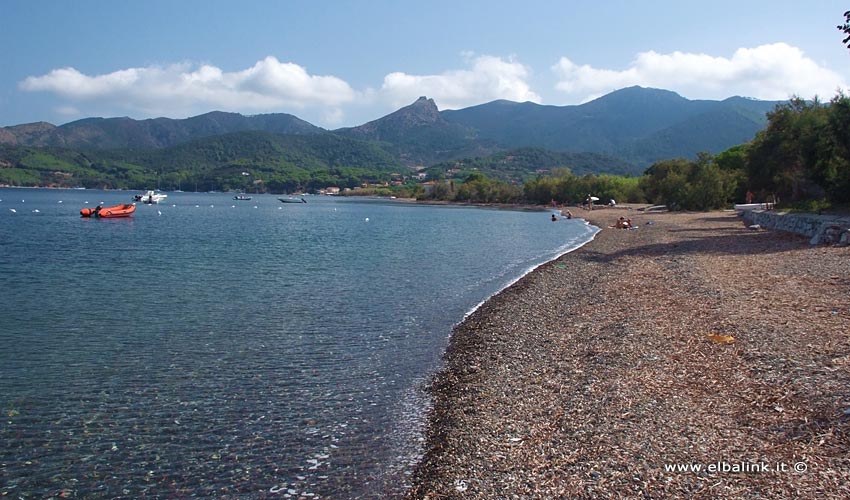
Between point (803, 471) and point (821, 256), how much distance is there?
22.1 m

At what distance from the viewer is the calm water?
360 inches

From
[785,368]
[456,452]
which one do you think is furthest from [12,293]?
[785,368]

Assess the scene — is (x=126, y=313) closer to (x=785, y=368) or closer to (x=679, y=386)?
(x=679, y=386)

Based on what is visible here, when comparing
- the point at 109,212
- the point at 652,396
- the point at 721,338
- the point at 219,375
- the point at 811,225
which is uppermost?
the point at 109,212

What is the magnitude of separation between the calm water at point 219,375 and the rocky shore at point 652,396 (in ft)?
4.06

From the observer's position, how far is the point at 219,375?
13.8 m

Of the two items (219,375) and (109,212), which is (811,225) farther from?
(109,212)

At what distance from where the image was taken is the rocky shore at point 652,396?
7.79m

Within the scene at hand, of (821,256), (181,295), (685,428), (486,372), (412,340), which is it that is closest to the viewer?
(685,428)

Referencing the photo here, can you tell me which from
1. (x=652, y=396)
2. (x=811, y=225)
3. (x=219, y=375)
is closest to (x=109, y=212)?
(x=219, y=375)

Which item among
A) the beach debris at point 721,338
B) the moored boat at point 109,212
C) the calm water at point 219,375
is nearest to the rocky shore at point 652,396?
the beach debris at point 721,338

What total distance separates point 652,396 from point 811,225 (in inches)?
1166

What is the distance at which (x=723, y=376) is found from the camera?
1145 cm

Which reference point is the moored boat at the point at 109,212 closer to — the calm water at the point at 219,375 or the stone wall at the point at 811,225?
the calm water at the point at 219,375
